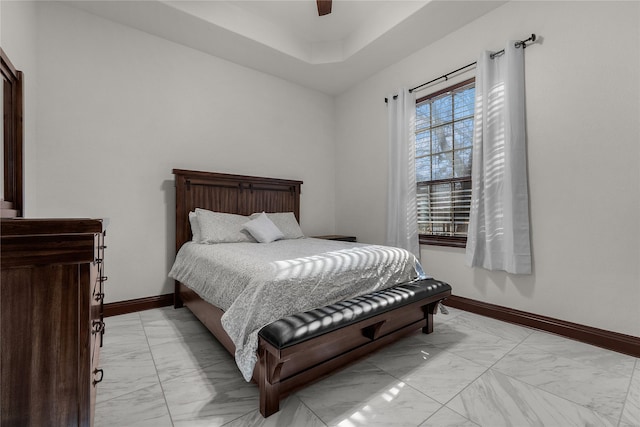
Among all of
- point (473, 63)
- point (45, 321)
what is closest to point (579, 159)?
point (473, 63)

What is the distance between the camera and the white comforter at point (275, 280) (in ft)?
4.85

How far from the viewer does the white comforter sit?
148 cm

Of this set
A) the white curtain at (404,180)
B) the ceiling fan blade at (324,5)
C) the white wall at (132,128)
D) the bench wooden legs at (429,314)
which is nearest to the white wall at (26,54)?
the white wall at (132,128)

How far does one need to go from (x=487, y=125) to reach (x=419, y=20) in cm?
127

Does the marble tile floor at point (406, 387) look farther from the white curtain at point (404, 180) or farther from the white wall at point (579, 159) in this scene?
the white curtain at point (404, 180)

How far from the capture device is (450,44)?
120 inches

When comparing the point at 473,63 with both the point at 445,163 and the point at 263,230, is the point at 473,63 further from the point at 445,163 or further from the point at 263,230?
the point at 263,230

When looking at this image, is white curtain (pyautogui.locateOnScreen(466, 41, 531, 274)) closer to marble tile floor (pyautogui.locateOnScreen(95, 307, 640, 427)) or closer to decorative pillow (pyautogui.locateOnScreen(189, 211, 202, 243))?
marble tile floor (pyautogui.locateOnScreen(95, 307, 640, 427))

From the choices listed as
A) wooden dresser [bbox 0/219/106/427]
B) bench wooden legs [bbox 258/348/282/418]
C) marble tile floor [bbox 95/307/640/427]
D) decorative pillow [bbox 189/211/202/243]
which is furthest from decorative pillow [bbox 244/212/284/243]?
wooden dresser [bbox 0/219/106/427]

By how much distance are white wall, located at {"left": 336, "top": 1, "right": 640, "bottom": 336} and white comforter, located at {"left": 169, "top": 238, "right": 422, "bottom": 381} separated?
44.2 inches

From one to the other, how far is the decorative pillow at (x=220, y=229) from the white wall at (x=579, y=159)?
94.9 inches

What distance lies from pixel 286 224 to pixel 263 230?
20.3 inches

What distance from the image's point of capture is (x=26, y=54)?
2.18 m

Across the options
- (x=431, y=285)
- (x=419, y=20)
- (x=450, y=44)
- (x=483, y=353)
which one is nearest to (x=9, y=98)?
(x=431, y=285)
